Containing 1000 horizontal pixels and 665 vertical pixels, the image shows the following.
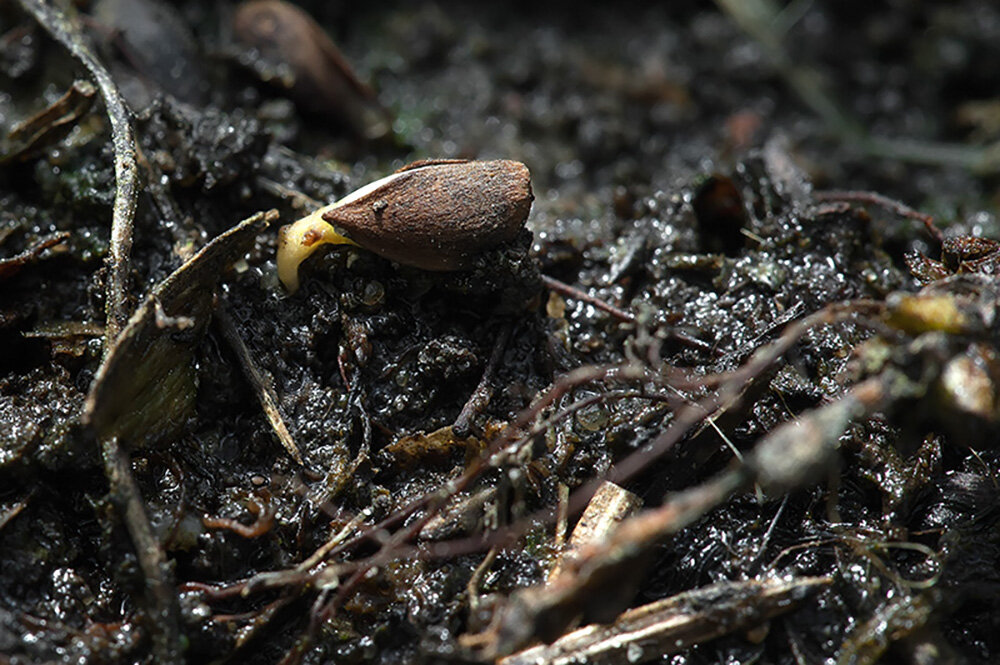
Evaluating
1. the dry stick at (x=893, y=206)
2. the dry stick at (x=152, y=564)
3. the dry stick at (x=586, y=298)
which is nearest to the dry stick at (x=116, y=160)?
the dry stick at (x=152, y=564)

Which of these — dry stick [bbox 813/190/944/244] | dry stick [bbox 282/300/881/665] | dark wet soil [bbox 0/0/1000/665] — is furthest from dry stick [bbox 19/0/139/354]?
dry stick [bbox 813/190/944/244]

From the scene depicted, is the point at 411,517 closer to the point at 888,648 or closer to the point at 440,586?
the point at 440,586

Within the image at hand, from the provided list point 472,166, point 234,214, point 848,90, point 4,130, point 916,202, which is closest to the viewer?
point 472,166

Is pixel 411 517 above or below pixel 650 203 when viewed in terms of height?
below

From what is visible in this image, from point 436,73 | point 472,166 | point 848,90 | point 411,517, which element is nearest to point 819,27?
point 848,90

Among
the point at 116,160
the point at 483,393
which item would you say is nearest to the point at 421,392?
the point at 483,393

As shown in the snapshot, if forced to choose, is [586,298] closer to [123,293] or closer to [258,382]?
[258,382]

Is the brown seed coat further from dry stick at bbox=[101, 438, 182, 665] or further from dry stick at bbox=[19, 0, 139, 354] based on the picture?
dry stick at bbox=[101, 438, 182, 665]
